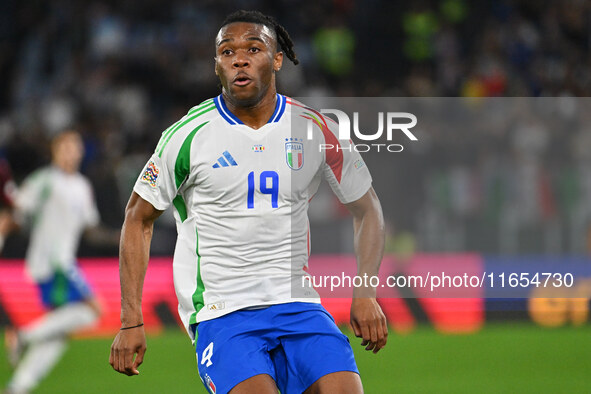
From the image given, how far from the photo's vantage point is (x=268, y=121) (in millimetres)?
4094

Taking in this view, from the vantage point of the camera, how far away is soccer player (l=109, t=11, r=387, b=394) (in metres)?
3.82

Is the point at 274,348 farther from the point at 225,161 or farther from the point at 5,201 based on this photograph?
the point at 5,201

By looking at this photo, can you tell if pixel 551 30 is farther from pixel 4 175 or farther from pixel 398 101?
pixel 4 175

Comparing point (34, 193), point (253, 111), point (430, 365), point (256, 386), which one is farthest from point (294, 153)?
point (34, 193)

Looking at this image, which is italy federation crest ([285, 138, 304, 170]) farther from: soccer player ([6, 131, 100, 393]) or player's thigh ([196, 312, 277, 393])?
soccer player ([6, 131, 100, 393])

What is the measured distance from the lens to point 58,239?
9344 mm

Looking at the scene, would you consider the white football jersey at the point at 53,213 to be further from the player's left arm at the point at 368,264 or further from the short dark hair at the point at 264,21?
the player's left arm at the point at 368,264

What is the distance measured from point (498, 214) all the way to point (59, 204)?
4421 millimetres

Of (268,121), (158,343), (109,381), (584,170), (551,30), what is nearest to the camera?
(268,121)

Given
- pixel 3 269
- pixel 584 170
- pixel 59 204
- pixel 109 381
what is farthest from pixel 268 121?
pixel 3 269

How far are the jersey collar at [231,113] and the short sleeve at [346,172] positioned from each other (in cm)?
26

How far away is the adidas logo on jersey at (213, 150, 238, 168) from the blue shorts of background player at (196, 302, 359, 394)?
59 cm

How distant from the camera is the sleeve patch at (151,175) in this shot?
3910mm

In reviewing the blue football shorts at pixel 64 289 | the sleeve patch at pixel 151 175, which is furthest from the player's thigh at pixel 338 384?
the blue football shorts at pixel 64 289
